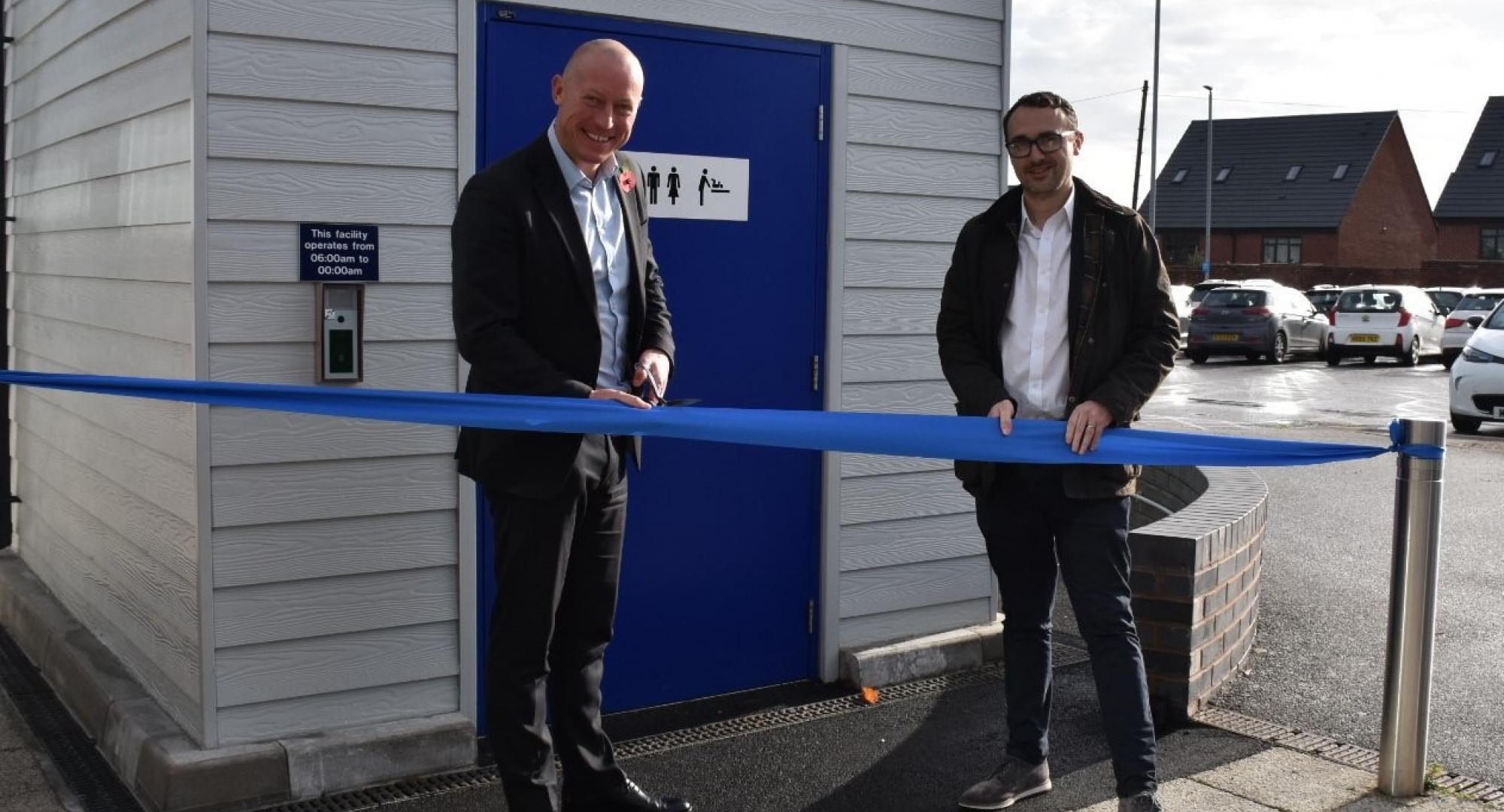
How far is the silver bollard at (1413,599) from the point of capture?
408cm

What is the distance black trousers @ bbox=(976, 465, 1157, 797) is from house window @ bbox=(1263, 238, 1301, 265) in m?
58.5

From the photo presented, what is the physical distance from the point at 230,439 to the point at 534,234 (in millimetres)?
1238

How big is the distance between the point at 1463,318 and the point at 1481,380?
12.4 m

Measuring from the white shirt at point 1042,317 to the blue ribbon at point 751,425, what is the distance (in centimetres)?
16

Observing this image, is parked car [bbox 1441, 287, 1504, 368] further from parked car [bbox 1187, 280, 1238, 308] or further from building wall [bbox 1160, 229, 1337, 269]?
building wall [bbox 1160, 229, 1337, 269]

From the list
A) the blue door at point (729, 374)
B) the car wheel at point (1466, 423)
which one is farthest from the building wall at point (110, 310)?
the car wheel at point (1466, 423)

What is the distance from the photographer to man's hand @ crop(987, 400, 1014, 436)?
3.91 metres

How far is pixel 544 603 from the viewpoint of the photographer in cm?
380

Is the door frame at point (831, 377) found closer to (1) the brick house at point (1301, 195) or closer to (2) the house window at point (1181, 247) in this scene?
(1) the brick house at point (1301, 195)

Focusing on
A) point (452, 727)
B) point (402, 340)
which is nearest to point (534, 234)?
point (402, 340)

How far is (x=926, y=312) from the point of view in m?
5.72

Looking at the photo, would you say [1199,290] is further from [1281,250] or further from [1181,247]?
[1281,250]

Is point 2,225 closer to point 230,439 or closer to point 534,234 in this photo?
point 230,439

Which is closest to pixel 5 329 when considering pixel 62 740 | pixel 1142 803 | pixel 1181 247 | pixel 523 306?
pixel 62 740
